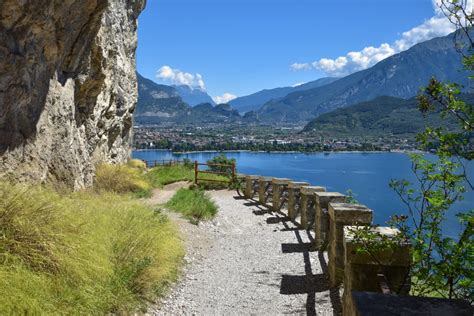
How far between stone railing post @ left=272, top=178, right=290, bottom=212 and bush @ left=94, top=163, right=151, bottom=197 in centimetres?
467

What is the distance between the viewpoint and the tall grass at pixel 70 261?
13.5 feet

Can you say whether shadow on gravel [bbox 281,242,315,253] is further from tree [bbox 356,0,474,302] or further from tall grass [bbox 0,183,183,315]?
tree [bbox 356,0,474,302]

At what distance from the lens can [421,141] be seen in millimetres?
4074

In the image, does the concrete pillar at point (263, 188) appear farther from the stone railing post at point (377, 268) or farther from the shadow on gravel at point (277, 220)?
the stone railing post at point (377, 268)

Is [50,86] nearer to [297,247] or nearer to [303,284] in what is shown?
[297,247]

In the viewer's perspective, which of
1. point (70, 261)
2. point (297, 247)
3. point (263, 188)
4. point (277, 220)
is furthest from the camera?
point (263, 188)

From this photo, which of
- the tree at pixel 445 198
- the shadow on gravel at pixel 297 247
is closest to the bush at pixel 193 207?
the shadow on gravel at pixel 297 247

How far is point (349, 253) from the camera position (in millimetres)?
4500

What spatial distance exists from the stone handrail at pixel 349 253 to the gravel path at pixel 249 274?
1.39 feet

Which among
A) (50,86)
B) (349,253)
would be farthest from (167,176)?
(349,253)

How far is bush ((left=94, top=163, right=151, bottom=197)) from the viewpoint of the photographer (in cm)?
1541

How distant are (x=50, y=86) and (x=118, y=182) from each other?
6003 mm

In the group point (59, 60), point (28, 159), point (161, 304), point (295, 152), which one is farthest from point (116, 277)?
point (295, 152)

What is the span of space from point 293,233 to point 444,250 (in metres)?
7.83
